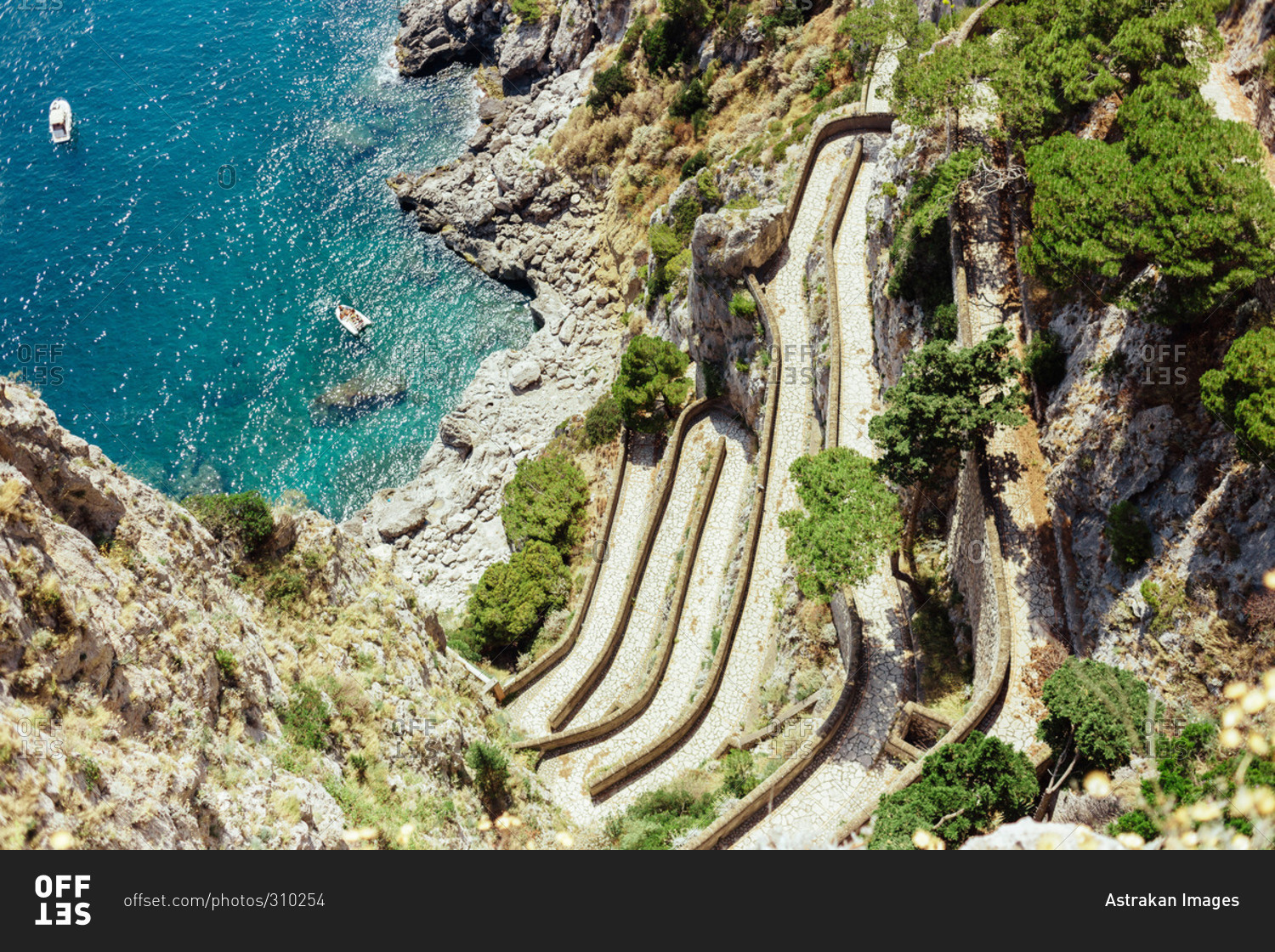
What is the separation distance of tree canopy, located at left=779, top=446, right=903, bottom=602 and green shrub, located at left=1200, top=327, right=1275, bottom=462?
34.0 ft

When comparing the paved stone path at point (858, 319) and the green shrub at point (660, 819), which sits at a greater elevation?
the paved stone path at point (858, 319)

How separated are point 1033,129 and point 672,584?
25.6 m

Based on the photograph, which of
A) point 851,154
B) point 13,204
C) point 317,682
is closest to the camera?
point 317,682

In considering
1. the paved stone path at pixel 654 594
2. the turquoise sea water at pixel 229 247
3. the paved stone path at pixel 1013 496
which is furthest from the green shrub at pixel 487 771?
the turquoise sea water at pixel 229 247

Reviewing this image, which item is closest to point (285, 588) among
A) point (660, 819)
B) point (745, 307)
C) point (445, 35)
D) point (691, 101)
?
point (660, 819)

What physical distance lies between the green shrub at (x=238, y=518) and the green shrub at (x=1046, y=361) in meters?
27.6

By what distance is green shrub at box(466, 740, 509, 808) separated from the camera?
26.5 meters

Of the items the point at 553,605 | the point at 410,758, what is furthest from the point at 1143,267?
the point at 553,605

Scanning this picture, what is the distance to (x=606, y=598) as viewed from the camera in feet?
138

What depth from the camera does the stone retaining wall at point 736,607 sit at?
32.6 metres

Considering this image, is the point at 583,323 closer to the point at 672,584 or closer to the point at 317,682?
the point at 672,584

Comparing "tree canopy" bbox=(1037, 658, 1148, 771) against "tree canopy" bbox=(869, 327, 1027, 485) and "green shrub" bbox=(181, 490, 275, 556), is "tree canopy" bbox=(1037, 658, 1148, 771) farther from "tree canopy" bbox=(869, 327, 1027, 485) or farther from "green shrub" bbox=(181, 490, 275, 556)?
"green shrub" bbox=(181, 490, 275, 556)

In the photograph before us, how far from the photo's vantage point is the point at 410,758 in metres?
23.9

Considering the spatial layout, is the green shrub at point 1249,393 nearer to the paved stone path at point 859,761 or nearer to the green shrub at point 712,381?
the paved stone path at point 859,761
